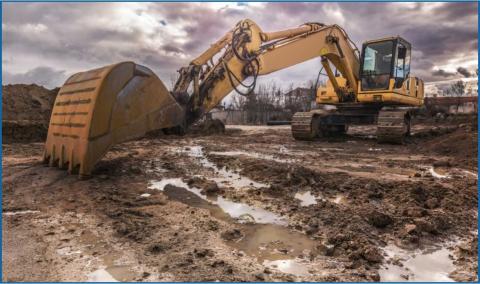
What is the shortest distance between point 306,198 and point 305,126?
22.6 ft

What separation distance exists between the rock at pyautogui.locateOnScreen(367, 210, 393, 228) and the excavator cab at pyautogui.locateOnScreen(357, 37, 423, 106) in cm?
787

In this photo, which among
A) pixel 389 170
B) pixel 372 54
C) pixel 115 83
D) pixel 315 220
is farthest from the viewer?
pixel 372 54

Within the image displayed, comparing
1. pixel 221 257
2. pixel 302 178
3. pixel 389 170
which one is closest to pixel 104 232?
pixel 221 257

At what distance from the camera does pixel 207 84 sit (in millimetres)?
11367

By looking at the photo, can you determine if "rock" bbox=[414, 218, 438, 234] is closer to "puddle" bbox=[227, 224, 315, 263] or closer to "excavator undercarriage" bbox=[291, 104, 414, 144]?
"puddle" bbox=[227, 224, 315, 263]

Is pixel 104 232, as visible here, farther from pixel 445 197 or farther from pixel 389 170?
pixel 389 170

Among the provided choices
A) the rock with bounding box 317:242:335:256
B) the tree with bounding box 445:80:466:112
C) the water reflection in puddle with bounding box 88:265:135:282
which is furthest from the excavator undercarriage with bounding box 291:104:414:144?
the tree with bounding box 445:80:466:112

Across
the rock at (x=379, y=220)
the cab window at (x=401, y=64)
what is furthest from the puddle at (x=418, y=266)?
the cab window at (x=401, y=64)

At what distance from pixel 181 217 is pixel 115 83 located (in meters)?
2.61

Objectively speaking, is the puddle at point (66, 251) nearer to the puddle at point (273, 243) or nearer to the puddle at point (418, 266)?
the puddle at point (273, 243)

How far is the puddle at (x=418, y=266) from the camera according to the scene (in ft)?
8.77

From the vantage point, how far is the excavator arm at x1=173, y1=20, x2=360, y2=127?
37.1ft

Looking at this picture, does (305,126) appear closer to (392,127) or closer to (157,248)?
(392,127)

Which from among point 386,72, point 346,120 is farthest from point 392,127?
point 346,120
